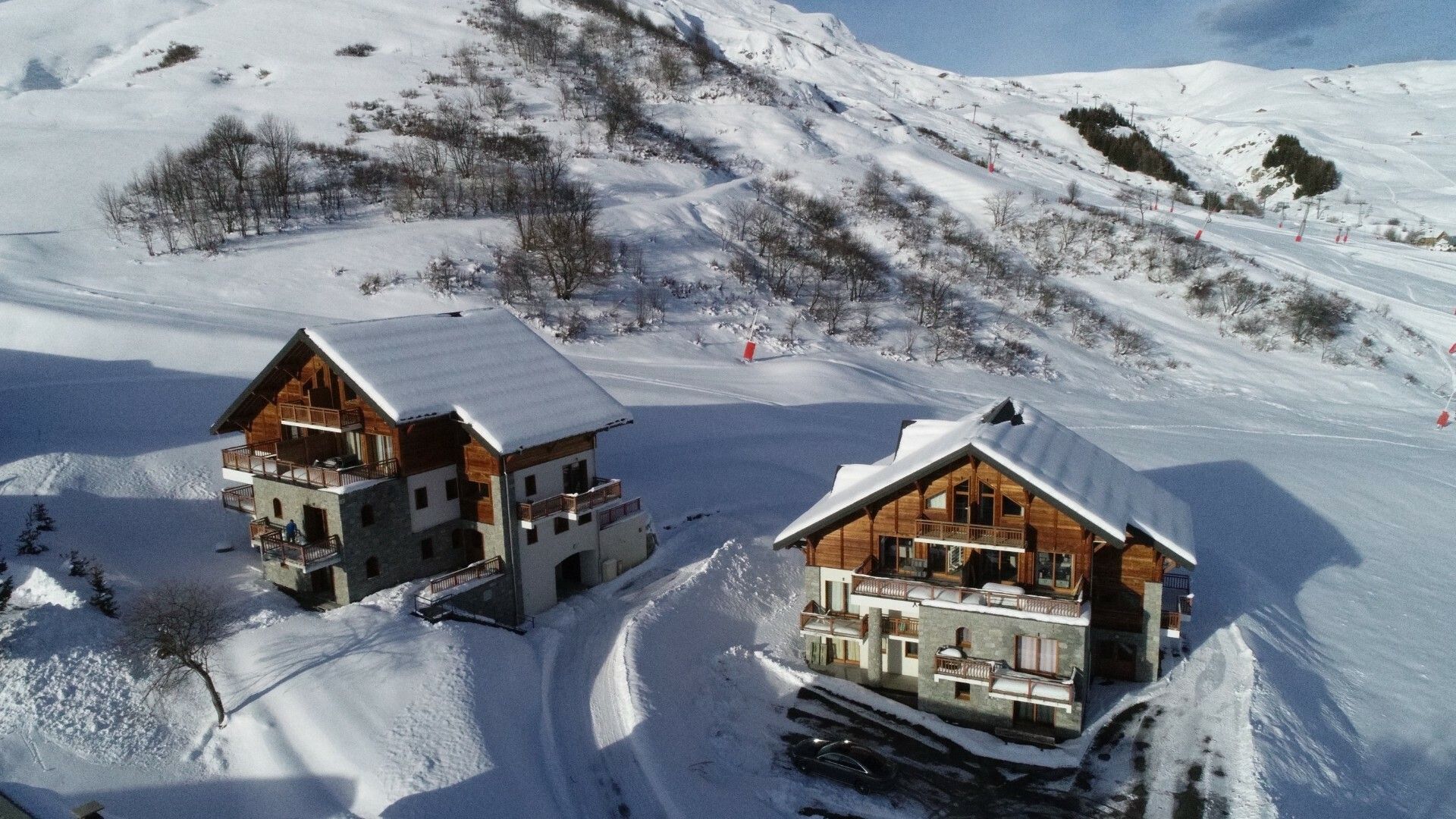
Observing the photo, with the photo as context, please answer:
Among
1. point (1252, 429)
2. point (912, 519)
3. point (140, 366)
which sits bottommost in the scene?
point (1252, 429)

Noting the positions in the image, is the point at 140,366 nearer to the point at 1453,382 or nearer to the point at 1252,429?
the point at 1252,429

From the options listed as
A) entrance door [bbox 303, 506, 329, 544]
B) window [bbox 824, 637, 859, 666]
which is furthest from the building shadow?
window [bbox 824, 637, 859, 666]

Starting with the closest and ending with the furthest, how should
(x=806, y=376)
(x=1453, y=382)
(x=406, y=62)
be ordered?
1. (x=806, y=376)
2. (x=1453, y=382)
3. (x=406, y=62)

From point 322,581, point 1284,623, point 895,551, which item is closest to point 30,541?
point 322,581

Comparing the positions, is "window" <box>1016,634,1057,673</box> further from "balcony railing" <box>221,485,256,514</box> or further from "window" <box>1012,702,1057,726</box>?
"balcony railing" <box>221,485,256,514</box>

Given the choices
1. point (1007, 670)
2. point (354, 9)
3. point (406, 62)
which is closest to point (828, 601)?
point (1007, 670)

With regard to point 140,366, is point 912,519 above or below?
below

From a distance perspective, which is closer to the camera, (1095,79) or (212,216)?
(212,216)

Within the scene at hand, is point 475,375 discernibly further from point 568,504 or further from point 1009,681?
point 1009,681
